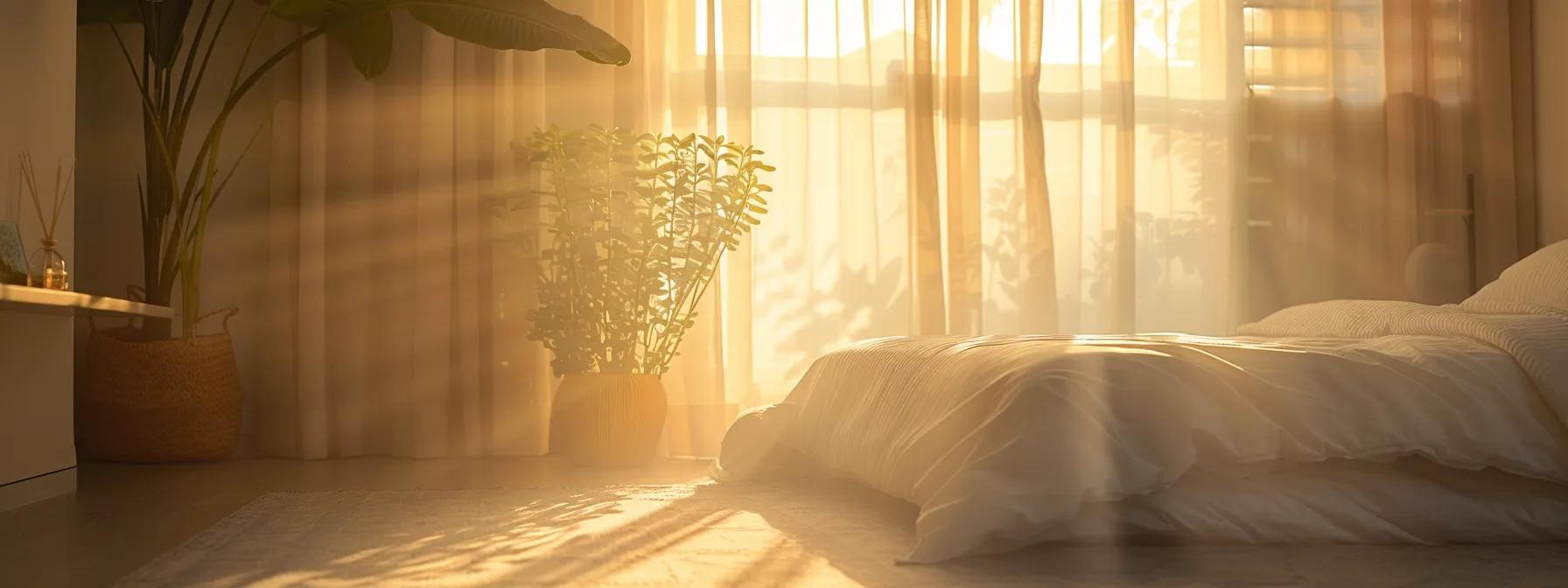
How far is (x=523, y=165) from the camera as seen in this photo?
410 centimetres

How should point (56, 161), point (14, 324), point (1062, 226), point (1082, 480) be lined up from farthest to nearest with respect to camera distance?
point (1062, 226), point (56, 161), point (14, 324), point (1082, 480)

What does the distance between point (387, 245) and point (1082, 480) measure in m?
2.72

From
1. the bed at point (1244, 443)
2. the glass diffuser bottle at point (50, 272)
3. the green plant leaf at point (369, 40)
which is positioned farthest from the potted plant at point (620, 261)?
the bed at point (1244, 443)

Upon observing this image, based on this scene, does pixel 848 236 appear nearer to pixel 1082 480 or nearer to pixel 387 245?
pixel 387 245

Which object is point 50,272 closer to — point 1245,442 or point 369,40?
point 369,40

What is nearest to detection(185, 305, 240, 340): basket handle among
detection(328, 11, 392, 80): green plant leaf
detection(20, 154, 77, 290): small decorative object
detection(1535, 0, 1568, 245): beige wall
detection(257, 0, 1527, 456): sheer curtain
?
detection(257, 0, 1527, 456): sheer curtain

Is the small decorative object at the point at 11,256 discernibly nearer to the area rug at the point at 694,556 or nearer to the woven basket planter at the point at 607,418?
the area rug at the point at 694,556

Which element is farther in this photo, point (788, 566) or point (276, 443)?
point (276, 443)

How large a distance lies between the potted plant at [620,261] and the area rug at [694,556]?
41.0 inches

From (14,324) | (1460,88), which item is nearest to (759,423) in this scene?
(14,324)

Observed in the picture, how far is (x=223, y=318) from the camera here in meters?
4.03

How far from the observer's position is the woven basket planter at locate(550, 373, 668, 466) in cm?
370

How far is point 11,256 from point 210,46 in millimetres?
1393

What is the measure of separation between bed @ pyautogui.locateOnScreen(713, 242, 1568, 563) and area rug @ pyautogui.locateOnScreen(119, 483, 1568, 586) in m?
0.06
